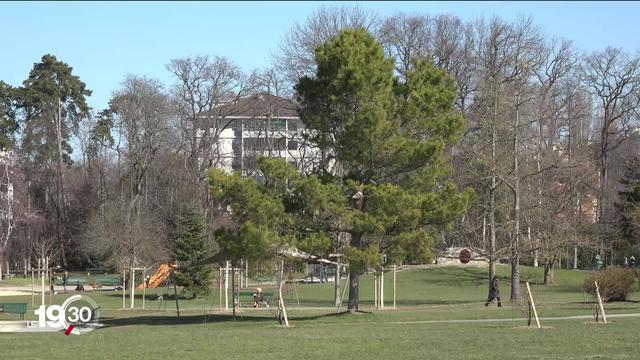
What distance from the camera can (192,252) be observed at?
170 ft

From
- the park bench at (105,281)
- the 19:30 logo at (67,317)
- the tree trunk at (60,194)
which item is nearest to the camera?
the 19:30 logo at (67,317)

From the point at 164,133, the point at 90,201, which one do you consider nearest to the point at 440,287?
the point at 164,133

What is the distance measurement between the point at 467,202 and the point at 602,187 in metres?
44.8

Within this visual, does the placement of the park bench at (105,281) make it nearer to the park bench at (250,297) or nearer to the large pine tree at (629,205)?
the park bench at (250,297)

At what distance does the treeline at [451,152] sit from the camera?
45875 millimetres

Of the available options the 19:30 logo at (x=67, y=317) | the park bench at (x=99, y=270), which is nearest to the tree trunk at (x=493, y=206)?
the 19:30 logo at (x=67, y=317)

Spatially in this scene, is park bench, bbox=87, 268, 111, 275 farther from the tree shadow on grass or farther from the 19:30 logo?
the 19:30 logo

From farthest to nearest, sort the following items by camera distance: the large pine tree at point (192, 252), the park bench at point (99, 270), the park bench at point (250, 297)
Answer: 1. the park bench at point (99, 270)
2. the large pine tree at point (192, 252)
3. the park bench at point (250, 297)

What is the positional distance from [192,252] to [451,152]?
16.4 metres

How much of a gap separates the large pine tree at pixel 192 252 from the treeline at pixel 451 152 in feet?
8.97

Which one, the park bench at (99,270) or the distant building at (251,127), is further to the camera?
the park bench at (99,270)

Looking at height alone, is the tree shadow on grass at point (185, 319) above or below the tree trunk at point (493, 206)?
below

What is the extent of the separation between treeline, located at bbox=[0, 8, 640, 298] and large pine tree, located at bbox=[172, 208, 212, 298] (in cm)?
273

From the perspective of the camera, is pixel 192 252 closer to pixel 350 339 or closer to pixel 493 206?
pixel 493 206
